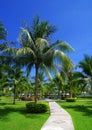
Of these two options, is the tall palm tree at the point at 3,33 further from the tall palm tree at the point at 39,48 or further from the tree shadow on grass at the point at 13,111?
the tree shadow on grass at the point at 13,111

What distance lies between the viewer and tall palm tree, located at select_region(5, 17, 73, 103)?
17906mm

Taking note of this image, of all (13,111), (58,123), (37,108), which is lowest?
(58,123)

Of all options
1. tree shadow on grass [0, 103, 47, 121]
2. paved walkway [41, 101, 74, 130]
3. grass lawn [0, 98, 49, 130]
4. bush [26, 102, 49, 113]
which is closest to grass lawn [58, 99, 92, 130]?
paved walkway [41, 101, 74, 130]

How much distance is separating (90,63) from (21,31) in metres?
10.5

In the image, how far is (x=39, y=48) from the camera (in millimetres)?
18203

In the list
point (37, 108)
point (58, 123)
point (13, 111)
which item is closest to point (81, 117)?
point (37, 108)

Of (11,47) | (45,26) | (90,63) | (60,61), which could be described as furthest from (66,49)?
(90,63)

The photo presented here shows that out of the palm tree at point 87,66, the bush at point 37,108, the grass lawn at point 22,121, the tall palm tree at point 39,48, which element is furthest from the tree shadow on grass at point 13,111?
the palm tree at point 87,66

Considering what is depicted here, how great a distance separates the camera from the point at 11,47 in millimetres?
18172

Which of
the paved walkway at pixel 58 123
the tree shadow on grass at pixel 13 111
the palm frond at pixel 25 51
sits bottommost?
the paved walkway at pixel 58 123

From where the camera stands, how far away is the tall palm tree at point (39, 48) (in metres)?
17.9

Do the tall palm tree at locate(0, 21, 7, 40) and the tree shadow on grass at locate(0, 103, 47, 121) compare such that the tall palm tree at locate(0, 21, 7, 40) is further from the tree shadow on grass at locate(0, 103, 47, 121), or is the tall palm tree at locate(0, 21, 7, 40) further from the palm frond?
the tree shadow on grass at locate(0, 103, 47, 121)

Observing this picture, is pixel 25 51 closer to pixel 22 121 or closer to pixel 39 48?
pixel 39 48

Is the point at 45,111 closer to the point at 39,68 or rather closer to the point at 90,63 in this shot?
the point at 39,68
